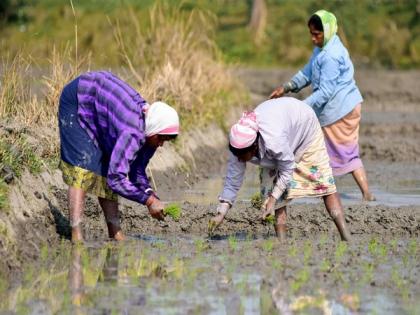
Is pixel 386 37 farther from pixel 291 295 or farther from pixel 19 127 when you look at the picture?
pixel 291 295

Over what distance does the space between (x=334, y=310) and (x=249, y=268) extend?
129 centimetres

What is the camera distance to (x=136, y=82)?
15.0m

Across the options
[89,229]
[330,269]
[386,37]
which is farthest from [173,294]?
[386,37]

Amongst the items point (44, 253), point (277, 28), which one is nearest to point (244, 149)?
point (44, 253)

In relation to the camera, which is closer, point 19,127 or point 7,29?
point 19,127

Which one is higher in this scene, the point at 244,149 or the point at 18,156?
the point at 244,149

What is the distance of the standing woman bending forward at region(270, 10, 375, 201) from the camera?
10930 millimetres

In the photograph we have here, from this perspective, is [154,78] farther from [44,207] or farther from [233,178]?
[233,178]

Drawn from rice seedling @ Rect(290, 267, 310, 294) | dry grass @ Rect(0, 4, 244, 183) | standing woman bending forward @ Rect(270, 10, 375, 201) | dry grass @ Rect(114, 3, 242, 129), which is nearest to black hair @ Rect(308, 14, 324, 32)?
standing woman bending forward @ Rect(270, 10, 375, 201)

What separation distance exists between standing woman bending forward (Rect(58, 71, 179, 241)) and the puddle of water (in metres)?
0.46

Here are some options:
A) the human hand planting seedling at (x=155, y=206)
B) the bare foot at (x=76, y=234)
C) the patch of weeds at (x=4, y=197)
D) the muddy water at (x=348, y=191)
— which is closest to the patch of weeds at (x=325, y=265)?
the human hand planting seedling at (x=155, y=206)

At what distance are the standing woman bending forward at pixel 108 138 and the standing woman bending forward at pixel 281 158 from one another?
0.54m

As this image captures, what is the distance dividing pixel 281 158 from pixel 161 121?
3.11 ft

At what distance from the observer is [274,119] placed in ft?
28.0
